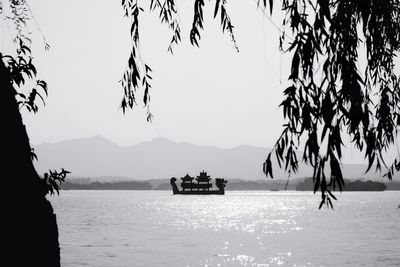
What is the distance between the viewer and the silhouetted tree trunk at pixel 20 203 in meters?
4.77

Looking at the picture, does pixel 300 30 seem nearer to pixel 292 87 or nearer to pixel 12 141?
pixel 292 87

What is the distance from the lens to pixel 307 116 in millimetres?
4988

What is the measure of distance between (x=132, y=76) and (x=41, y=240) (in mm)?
2377

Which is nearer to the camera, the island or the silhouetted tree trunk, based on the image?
the silhouetted tree trunk

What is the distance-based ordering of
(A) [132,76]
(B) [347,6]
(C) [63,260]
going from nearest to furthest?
(B) [347,6]
(A) [132,76]
(C) [63,260]

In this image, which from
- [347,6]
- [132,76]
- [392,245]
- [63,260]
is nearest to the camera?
[347,6]

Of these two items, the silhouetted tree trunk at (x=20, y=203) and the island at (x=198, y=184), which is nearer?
the silhouetted tree trunk at (x=20, y=203)

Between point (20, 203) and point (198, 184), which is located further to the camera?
point (198, 184)

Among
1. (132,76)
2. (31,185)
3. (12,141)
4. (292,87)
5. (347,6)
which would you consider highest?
(347,6)

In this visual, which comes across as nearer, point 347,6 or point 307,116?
point 307,116

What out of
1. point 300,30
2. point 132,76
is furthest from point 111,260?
point 300,30

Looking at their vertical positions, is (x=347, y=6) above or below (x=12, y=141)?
above

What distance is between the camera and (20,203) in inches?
191

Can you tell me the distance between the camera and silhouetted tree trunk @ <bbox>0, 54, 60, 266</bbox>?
477 cm
